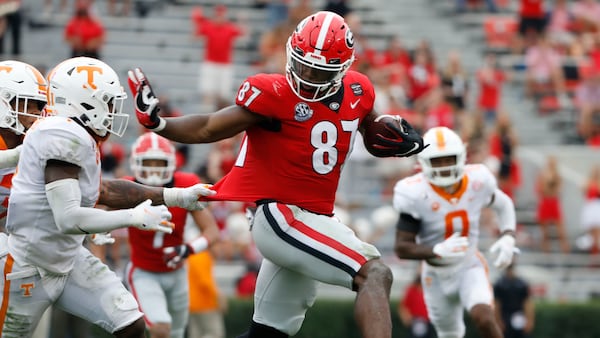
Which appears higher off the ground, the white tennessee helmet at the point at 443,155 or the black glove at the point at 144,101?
the black glove at the point at 144,101

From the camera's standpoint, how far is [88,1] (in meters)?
15.5

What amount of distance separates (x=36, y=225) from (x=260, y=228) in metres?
1.23

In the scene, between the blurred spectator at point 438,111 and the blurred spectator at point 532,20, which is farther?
the blurred spectator at point 532,20

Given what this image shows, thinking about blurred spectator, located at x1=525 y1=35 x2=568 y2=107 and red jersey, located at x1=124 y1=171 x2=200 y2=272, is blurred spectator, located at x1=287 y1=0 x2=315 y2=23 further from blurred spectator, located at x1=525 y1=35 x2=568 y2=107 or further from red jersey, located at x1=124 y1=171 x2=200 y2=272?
red jersey, located at x1=124 y1=171 x2=200 y2=272

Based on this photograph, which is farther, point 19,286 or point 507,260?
point 507,260

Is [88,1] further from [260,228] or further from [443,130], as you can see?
[260,228]

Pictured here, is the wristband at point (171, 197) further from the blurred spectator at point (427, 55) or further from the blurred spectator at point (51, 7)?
the blurred spectator at point (427, 55)

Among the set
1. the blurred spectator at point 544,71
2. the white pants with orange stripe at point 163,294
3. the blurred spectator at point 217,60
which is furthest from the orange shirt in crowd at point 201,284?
the blurred spectator at point 544,71

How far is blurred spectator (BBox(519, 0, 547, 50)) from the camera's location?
18.6m

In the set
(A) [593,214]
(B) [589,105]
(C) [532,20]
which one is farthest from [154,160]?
(C) [532,20]

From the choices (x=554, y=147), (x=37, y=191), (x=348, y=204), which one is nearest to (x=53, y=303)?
(x=37, y=191)

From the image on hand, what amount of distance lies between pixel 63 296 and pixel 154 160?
266cm

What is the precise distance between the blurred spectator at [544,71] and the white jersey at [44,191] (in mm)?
13280

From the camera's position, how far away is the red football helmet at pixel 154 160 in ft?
29.2
